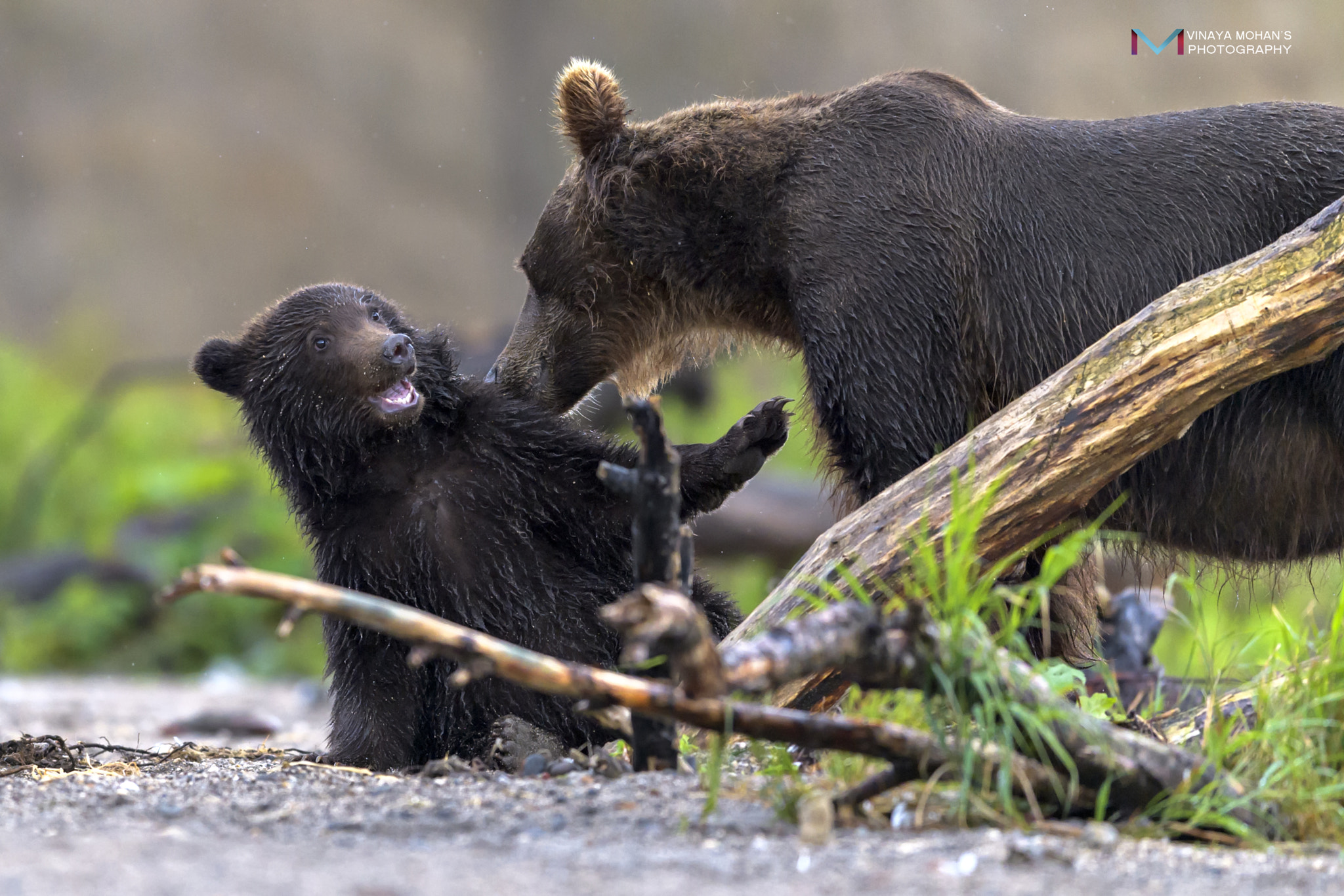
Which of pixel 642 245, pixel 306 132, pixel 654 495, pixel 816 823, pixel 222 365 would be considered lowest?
pixel 816 823

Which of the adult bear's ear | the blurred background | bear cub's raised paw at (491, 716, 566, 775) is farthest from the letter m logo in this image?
the blurred background

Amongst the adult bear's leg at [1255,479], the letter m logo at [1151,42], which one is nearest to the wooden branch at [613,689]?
the adult bear's leg at [1255,479]

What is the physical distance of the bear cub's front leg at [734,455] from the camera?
4039mm

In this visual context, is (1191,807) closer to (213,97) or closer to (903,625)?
(903,625)

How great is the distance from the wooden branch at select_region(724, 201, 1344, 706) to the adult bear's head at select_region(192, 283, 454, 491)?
1.47 meters

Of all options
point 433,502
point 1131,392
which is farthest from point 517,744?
point 1131,392

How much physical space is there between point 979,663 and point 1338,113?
2.42 meters

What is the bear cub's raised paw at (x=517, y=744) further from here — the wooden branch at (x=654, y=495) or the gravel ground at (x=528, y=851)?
the wooden branch at (x=654, y=495)

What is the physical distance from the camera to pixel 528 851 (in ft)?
7.68

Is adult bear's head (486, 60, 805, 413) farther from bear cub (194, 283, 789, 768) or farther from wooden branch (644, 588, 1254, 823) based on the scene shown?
wooden branch (644, 588, 1254, 823)

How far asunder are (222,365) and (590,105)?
1.46 m

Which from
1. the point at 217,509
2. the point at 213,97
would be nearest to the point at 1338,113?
the point at 217,509

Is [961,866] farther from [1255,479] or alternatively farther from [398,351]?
[398,351]

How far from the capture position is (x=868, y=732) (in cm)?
237
